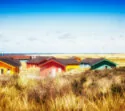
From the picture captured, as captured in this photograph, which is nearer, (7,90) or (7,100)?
(7,100)

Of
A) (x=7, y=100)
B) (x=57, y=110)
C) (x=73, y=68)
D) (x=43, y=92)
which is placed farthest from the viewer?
(x=73, y=68)

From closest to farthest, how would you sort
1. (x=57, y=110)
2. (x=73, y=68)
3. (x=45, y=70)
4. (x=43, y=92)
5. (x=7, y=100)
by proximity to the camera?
(x=57, y=110) → (x=7, y=100) → (x=43, y=92) → (x=45, y=70) → (x=73, y=68)

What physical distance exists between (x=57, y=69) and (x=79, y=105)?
3973 centimetres

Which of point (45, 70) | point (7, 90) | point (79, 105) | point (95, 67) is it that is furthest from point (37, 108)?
point (95, 67)

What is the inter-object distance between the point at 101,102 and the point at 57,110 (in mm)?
1047

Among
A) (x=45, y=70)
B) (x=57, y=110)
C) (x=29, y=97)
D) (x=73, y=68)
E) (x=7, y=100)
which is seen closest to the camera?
(x=57, y=110)

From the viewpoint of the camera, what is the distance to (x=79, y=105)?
18.2 ft

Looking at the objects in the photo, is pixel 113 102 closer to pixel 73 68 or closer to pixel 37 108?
pixel 37 108

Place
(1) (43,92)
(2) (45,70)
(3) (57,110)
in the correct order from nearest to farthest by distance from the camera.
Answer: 1. (3) (57,110)
2. (1) (43,92)
3. (2) (45,70)

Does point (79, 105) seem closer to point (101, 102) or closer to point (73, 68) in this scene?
point (101, 102)

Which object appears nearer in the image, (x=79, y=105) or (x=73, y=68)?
(x=79, y=105)

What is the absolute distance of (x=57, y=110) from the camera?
17.5ft

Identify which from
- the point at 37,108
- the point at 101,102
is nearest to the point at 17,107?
the point at 37,108

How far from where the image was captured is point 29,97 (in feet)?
22.7
